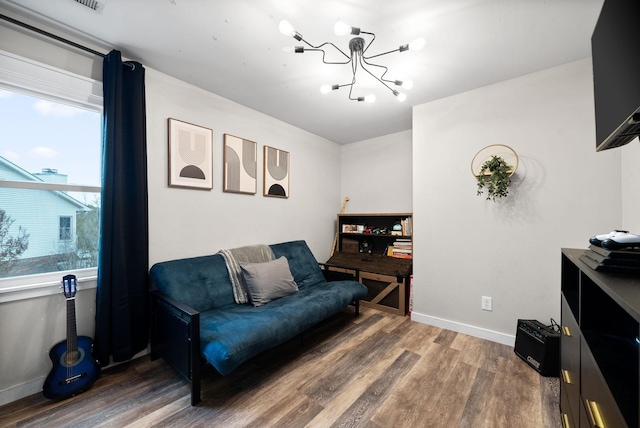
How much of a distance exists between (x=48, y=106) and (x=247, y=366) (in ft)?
7.96

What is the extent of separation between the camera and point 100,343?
1.83 metres

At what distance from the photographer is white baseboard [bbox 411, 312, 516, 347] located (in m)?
2.39

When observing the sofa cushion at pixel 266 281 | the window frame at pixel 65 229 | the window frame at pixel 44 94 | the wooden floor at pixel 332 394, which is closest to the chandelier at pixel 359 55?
the window frame at pixel 44 94

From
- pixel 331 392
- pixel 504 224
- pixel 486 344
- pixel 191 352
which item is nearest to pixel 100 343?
pixel 191 352

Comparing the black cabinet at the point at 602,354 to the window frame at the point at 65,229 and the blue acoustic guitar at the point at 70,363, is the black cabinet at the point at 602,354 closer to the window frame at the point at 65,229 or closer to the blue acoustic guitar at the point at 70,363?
the blue acoustic guitar at the point at 70,363

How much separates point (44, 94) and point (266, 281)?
215 centimetres

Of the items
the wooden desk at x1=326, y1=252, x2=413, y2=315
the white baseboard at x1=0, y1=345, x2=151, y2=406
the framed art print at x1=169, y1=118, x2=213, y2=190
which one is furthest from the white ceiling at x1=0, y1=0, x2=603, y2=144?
the white baseboard at x1=0, y1=345, x2=151, y2=406

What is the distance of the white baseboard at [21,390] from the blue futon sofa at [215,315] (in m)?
0.64

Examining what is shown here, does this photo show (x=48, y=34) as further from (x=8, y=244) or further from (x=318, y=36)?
(x=318, y=36)

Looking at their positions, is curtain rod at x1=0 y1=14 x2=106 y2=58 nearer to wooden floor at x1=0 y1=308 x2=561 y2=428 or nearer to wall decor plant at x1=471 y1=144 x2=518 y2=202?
wooden floor at x1=0 y1=308 x2=561 y2=428

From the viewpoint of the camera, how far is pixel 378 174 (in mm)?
3990

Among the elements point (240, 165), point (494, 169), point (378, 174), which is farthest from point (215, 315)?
point (378, 174)

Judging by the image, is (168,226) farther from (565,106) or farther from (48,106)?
(565,106)

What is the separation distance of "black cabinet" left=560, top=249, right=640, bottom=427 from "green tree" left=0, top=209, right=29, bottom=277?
Result: 2.92 m
